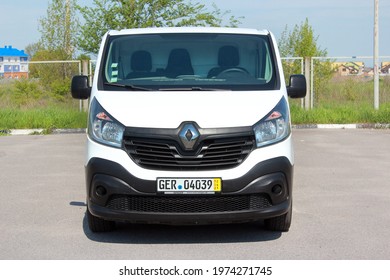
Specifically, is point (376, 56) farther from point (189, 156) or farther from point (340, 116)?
point (189, 156)

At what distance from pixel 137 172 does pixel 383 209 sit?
3247 mm

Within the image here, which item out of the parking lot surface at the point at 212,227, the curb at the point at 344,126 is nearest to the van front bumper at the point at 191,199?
the parking lot surface at the point at 212,227

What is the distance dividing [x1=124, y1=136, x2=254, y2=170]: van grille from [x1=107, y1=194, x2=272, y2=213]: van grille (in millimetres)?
265

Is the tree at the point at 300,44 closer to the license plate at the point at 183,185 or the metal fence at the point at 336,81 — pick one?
the metal fence at the point at 336,81

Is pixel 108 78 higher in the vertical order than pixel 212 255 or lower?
higher

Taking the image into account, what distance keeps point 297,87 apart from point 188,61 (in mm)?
1145

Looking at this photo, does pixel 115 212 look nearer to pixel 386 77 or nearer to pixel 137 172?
pixel 137 172

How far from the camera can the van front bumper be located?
595 centimetres

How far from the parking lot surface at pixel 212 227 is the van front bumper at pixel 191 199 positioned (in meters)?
0.30

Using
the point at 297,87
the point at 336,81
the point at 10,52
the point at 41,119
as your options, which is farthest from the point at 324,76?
the point at 10,52

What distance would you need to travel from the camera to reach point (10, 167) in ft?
38.8

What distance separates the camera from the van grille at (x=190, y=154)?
5.96 m

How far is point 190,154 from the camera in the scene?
19.5ft
